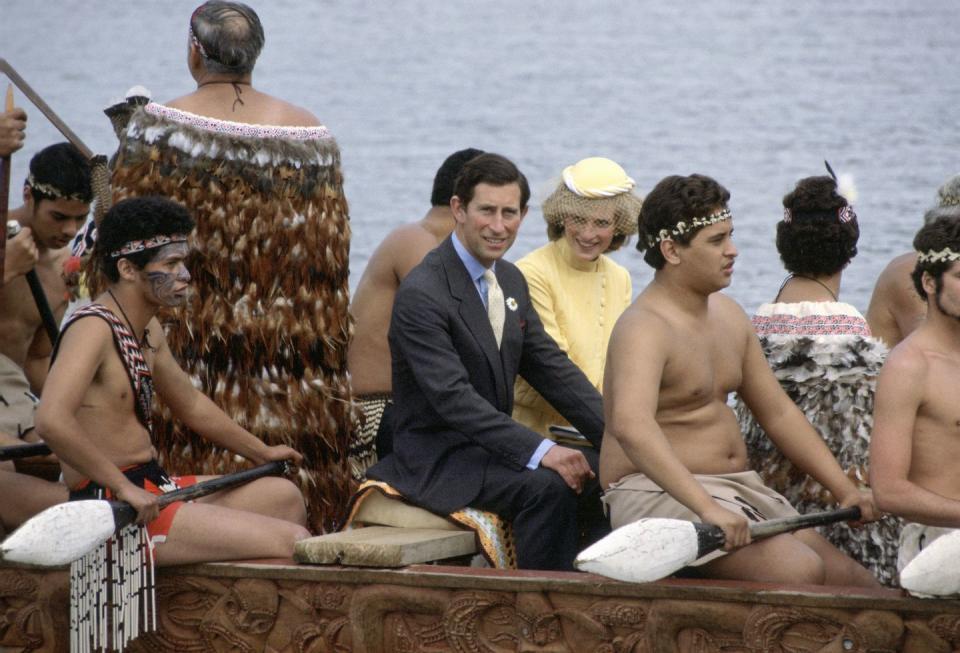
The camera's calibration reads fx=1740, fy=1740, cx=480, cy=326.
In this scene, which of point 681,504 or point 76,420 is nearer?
point 681,504

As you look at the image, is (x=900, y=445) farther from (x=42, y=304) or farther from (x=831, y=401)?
(x=42, y=304)

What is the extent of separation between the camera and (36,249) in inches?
199

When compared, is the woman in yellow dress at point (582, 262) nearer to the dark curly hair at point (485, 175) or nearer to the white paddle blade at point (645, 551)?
the dark curly hair at point (485, 175)

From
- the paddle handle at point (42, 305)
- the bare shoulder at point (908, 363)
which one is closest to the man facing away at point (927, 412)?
the bare shoulder at point (908, 363)

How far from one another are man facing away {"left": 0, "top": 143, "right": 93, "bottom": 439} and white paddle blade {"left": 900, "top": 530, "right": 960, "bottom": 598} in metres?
2.69

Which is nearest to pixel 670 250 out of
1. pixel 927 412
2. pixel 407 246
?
pixel 927 412

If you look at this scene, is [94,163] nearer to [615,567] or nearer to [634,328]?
[634,328]

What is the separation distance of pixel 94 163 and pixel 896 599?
264cm

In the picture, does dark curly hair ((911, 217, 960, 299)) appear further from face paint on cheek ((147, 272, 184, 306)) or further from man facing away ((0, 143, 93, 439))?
man facing away ((0, 143, 93, 439))

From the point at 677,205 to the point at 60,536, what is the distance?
1624 mm

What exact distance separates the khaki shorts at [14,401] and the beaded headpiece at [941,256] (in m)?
2.61

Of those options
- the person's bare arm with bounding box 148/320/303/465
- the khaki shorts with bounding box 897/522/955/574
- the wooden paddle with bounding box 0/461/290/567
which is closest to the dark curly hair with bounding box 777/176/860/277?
the khaki shorts with bounding box 897/522/955/574

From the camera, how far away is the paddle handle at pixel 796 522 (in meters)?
3.89

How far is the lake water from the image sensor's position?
16.0 meters
